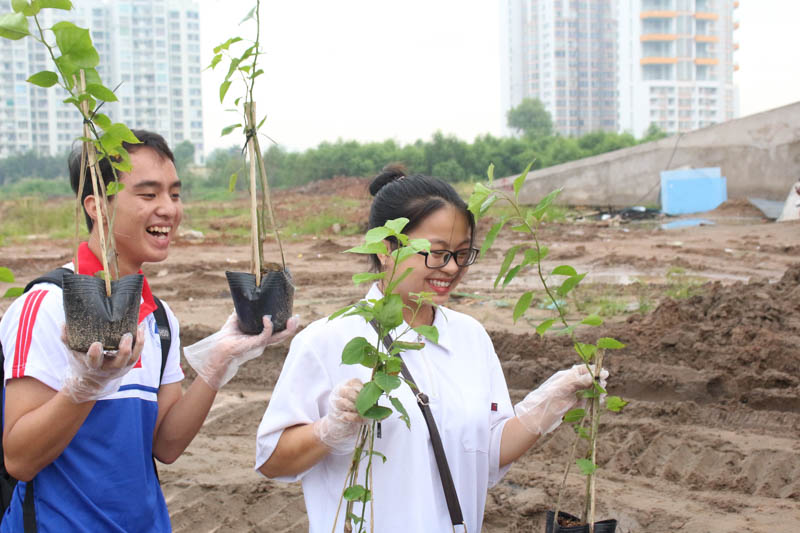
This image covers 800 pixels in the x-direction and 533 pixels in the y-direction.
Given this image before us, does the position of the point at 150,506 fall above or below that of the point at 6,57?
below

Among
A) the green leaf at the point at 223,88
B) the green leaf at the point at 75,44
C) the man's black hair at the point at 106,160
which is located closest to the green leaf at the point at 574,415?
the green leaf at the point at 223,88

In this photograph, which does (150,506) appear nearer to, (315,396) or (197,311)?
(315,396)

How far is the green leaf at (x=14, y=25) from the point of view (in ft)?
4.90

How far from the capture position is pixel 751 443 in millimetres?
4320

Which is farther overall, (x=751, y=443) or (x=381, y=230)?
(x=751, y=443)

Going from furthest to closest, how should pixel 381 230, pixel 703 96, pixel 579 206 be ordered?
1. pixel 703 96
2. pixel 579 206
3. pixel 381 230

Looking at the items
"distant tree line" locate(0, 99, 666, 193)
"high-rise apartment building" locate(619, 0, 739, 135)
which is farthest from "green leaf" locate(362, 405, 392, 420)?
"high-rise apartment building" locate(619, 0, 739, 135)

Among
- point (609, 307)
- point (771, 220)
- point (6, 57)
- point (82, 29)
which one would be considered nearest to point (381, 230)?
point (82, 29)

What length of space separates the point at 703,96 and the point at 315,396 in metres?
85.3

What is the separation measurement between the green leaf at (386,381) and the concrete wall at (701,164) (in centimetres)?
1625

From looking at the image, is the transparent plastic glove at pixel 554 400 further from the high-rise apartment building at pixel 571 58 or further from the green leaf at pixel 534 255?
the high-rise apartment building at pixel 571 58

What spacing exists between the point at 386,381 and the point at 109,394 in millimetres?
703

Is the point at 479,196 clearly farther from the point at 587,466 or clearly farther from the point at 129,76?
the point at 129,76

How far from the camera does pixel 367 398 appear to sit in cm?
159
